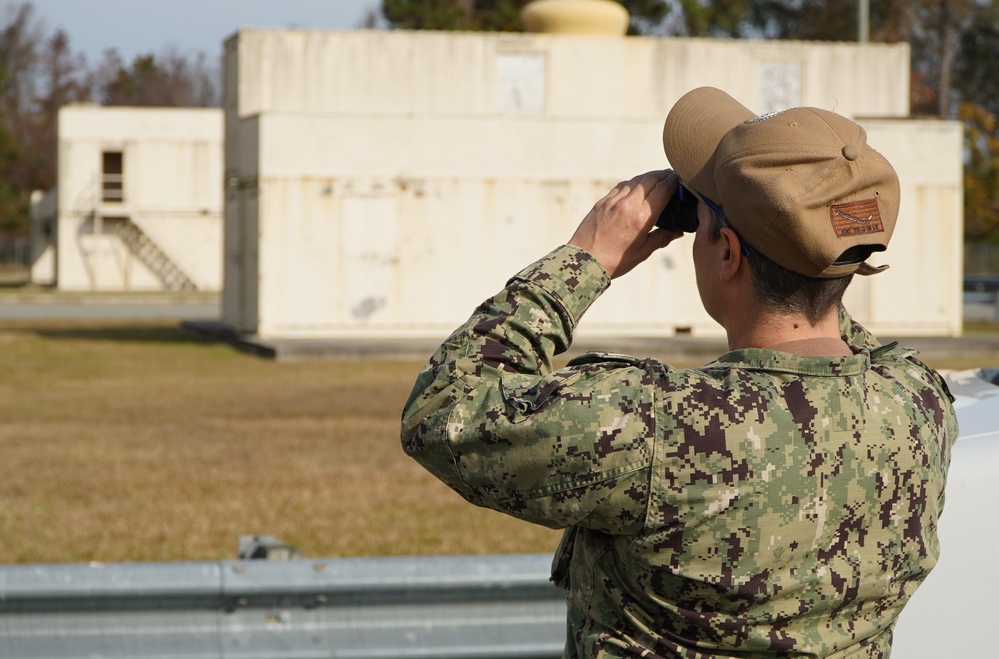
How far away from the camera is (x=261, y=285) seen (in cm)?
2148

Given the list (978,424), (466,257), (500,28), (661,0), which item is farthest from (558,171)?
(661,0)

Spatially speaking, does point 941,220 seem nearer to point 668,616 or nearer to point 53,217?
point 668,616

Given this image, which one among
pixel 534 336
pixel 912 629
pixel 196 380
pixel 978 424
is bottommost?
pixel 196 380

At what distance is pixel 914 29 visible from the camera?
5959 centimetres

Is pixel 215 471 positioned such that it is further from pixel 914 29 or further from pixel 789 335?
pixel 914 29

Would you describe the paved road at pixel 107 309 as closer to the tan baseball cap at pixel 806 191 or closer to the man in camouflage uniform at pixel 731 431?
the man in camouflage uniform at pixel 731 431

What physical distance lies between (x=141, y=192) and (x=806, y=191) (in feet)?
162

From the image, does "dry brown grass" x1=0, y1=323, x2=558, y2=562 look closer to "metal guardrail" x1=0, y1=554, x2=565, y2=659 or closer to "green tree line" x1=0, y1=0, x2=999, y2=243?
"metal guardrail" x1=0, y1=554, x2=565, y2=659

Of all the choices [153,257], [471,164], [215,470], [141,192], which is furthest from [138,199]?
[215,470]

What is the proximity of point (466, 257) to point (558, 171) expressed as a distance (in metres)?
2.07

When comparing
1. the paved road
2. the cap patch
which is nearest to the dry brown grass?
the cap patch

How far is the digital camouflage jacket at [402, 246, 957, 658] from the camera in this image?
201cm

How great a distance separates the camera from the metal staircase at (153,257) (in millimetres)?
49375

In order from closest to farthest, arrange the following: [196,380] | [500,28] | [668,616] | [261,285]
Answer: [668,616] < [196,380] < [261,285] < [500,28]
